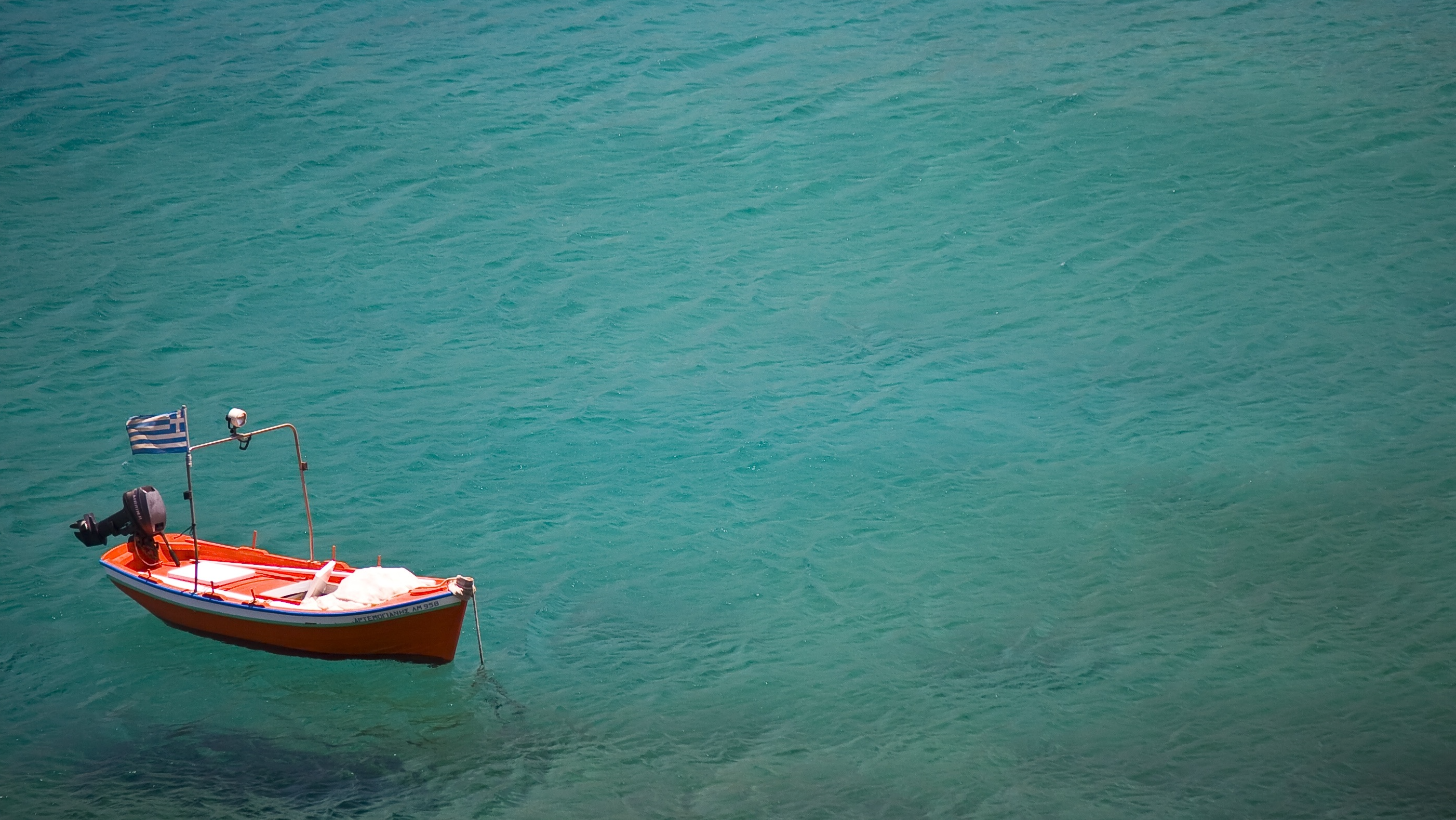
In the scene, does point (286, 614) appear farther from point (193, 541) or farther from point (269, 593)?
point (193, 541)

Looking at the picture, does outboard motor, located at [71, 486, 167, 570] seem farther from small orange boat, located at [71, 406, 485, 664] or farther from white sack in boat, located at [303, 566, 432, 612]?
white sack in boat, located at [303, 566, 432, 612]

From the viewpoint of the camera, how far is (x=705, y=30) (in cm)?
4628

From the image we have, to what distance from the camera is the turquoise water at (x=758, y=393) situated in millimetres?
17797

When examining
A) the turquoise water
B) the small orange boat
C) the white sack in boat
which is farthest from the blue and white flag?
the turquoise water

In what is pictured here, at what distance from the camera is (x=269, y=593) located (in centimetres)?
1952

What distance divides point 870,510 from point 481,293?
13575mm

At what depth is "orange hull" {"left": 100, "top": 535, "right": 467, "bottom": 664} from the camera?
18.6 m

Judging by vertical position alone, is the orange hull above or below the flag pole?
below

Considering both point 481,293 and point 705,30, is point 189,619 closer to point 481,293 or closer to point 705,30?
point 481,293

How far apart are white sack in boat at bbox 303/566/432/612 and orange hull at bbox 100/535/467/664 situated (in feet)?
0.53

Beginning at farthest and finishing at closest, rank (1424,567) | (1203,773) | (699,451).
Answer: (699,451)
(1424,567)
(1203,773)

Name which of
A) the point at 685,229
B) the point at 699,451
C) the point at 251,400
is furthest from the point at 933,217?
the point at 251,400

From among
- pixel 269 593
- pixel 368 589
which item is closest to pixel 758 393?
pixel 368 589

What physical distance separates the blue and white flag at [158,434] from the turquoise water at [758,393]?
12.2 ft
